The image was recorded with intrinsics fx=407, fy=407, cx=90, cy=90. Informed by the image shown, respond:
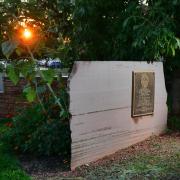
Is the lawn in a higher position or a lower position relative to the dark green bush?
lower

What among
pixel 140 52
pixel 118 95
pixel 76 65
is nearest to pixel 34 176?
pixel 76 65

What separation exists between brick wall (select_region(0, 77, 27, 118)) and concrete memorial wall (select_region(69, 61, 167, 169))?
3.43 meters

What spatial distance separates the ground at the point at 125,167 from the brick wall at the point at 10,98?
12.3 ft

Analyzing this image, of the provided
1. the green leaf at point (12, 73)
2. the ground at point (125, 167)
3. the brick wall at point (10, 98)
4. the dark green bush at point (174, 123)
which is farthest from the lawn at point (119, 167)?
the green leaf at point (12, 73)

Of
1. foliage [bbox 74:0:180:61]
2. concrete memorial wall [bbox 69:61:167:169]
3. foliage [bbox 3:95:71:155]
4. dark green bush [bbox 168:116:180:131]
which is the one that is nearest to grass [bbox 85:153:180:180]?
concrete memorial wall [bbox 69:61:167:169]

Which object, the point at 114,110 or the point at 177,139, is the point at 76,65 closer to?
the point at 114,110

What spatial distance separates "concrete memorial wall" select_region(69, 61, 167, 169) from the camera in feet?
18.8

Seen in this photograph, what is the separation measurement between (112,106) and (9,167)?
6.24 ft

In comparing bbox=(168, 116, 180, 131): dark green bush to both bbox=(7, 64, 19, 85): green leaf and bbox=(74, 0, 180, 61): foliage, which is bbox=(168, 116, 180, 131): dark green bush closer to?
bbox=(74, 0, 180, 61): foliage

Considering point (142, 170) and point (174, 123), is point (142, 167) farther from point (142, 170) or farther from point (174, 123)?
point (174, 123)

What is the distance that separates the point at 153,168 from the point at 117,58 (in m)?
3.06

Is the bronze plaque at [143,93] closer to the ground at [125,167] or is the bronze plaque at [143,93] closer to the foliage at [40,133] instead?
the ground at [125,167]

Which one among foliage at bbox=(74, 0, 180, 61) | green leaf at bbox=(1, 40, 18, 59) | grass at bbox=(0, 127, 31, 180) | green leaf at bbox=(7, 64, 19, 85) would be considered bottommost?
grass at bbox=(0, 127, 31, 180)

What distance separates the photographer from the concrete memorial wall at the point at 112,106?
574 cm
